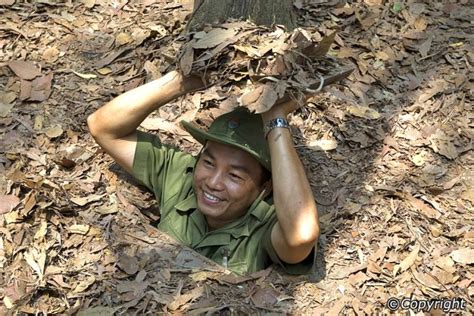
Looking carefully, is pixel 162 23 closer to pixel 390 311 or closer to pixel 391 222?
pixel 391 222

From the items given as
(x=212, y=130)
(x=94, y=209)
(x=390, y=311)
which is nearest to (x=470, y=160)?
(x=390, y=311)

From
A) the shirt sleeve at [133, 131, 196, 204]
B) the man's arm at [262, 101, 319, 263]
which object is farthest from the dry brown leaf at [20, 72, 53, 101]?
the man's arm at [262, 101, 319, 263]

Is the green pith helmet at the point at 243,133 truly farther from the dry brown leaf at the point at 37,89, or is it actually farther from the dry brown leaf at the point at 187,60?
the dry brown leaf at the point at 37,89

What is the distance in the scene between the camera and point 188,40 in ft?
12.8

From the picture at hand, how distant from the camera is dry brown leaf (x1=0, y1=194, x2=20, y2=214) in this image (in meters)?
4.03

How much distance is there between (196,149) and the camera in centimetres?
501

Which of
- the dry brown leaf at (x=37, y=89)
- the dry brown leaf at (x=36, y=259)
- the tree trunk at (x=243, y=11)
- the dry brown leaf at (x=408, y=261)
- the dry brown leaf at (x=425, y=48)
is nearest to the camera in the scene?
the dry brown leaf at (x=36, y=259)

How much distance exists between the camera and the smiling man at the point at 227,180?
377 cm

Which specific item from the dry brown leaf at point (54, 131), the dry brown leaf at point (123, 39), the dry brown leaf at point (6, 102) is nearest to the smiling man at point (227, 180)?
the dry brown leaf at point (54, 131)

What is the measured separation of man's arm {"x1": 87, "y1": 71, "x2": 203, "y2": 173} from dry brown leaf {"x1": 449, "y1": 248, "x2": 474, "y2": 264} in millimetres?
1835

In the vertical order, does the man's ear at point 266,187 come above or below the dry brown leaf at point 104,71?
below

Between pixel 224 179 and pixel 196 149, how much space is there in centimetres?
94

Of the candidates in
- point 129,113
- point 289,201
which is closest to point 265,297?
point 289,201

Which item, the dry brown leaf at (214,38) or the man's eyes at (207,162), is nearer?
the dry brown leaf at (214,38)
